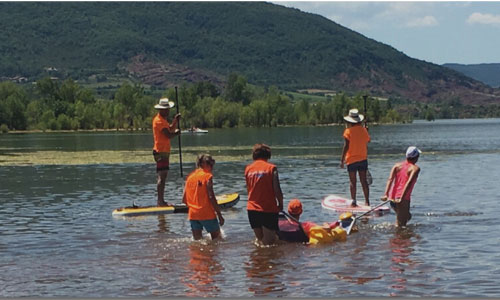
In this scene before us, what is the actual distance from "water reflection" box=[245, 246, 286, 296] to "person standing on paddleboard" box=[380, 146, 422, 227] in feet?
9.33

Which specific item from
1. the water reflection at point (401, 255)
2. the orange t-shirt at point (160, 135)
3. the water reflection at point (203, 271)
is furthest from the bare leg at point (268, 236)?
the orange t-shirt at point (160, 135)

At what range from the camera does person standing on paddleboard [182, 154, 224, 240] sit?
13883mm

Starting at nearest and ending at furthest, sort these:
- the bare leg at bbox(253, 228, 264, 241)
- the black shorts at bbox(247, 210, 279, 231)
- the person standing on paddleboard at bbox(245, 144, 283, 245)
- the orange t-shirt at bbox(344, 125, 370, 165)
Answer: the person standing on paddleboard at bbox(245, 144, 283, 245)
the black shorts at bbox(247, 210, 279, 231)
the bare leg at bbox(253, 228, 264, 241)
the orange t-shirt at bbox(344, 125, 370, 165)

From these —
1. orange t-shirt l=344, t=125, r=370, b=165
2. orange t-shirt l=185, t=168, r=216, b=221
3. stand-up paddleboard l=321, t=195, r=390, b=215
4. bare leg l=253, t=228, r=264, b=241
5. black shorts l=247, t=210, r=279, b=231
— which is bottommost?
stand-up paddleboard l=321, t=195, r=390, b=215

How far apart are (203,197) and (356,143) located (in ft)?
19.2

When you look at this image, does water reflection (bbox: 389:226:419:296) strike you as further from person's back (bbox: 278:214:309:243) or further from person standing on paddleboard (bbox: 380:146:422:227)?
person's back (bbox: 278:214:309:243)

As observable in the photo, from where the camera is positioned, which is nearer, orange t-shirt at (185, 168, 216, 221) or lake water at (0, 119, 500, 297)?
lake water at (0, 119, 500, 297)

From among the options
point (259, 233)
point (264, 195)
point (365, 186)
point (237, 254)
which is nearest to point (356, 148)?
point (365, 186)

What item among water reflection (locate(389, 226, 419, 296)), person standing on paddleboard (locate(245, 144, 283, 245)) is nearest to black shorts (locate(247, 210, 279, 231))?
person standing on paddleboard (locate(245, 144, 283, 245))

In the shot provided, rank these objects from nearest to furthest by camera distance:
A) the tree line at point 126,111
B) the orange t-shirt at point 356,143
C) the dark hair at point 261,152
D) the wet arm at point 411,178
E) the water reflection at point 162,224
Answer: the dark hair at point 261,152
the wet arm at point 411,178
the water reflection at point 162,224
the orange t-shirt at point 356,143
the tree line at point 126,111

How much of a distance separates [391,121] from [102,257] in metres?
184

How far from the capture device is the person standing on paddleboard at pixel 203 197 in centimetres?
1388

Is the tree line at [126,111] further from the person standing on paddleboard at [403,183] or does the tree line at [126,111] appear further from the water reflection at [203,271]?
the water reflection at [203,271]

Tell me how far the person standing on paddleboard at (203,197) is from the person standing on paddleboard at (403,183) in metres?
3.53
